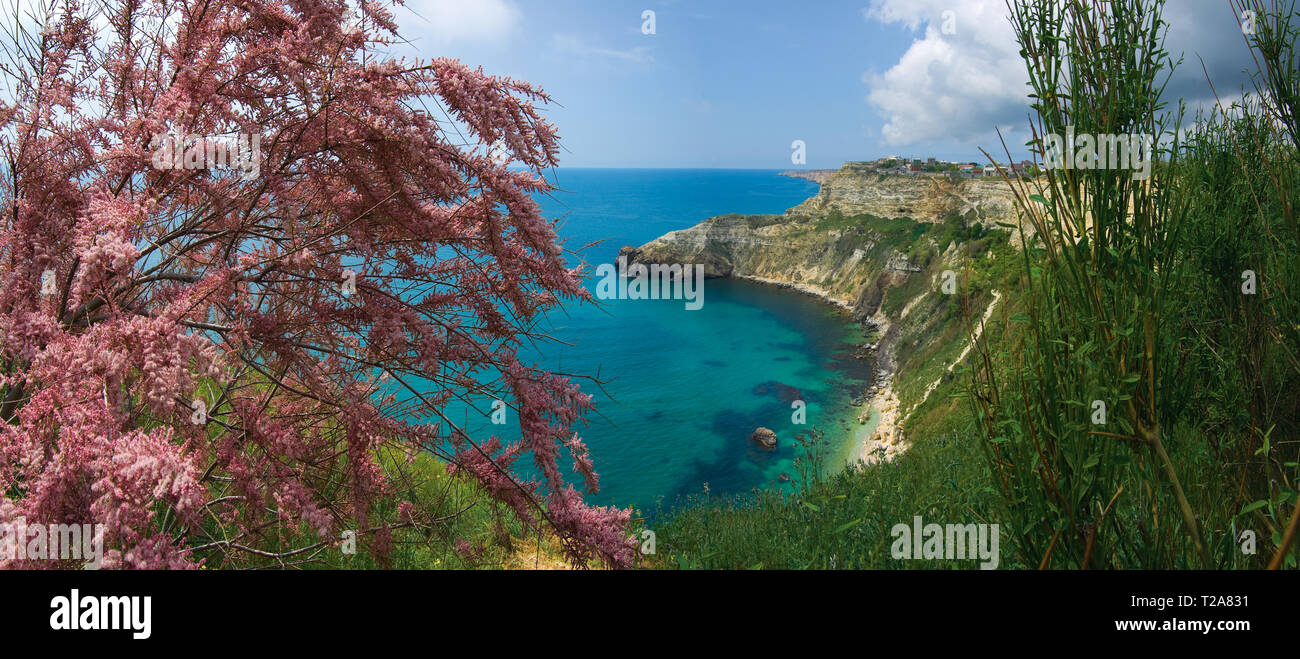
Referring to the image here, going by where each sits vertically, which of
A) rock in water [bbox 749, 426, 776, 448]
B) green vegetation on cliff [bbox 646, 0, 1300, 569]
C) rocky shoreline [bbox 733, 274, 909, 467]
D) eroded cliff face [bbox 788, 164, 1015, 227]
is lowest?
rock in water [bbox 749, 426, 776, 448]

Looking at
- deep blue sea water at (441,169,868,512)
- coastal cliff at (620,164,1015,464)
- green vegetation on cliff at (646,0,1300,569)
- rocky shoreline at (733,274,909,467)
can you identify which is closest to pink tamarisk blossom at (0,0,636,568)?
green vegetation on cliff at (646,0,1300,569)

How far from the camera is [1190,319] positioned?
5.52 meters

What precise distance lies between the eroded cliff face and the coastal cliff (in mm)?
125

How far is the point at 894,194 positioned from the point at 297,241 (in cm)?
7371

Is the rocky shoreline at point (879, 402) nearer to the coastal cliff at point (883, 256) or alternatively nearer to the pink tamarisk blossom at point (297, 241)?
the coastal cliff at point (883, 256)

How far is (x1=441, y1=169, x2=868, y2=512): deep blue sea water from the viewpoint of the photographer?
3009cm

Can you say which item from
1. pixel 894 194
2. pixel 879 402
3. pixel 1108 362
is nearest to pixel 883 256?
pixel 894 194

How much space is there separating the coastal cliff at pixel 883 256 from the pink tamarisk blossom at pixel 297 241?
86.8 ft

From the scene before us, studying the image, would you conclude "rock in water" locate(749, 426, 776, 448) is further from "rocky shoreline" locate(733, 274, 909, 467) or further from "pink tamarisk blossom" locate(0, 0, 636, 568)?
"pink tamarisk blossom" locate(0, 0, 636, 568)

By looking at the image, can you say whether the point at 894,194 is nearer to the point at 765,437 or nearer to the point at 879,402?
the point at 879,402

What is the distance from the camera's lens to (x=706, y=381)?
1726 inches

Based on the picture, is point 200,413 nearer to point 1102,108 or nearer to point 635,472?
point 1102,108
